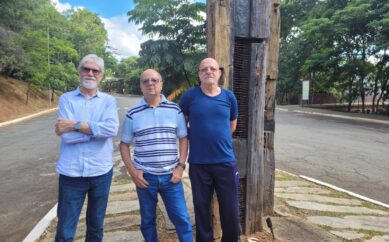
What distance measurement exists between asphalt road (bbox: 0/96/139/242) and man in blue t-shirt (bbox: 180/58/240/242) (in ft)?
7.61

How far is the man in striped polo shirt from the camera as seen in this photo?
281 centimetres

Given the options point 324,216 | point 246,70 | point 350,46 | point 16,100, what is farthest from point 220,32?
point 16,100

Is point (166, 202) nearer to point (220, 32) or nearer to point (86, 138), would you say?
point (86, 138)

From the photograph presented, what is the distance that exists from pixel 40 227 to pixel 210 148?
2413mm

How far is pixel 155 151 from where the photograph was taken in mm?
2805

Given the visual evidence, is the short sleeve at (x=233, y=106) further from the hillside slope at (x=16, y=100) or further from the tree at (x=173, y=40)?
the hillside slope at (x=16, y=100)

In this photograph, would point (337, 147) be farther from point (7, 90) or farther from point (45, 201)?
point (7, 90)

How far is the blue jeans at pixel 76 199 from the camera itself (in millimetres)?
2684

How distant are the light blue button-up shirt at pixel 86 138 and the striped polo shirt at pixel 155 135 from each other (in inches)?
7.3

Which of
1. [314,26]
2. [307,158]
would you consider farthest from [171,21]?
[314,26]

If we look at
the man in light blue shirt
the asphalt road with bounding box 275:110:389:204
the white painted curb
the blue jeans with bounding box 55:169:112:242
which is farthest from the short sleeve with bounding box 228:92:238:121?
the asphalt road with bounding box 275:110:389:204

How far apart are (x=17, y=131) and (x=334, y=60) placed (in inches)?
698

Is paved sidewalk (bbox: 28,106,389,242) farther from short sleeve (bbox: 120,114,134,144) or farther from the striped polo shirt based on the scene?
short sleeve (bbox: 120,114,134,144)

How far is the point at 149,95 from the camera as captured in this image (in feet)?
9.23
